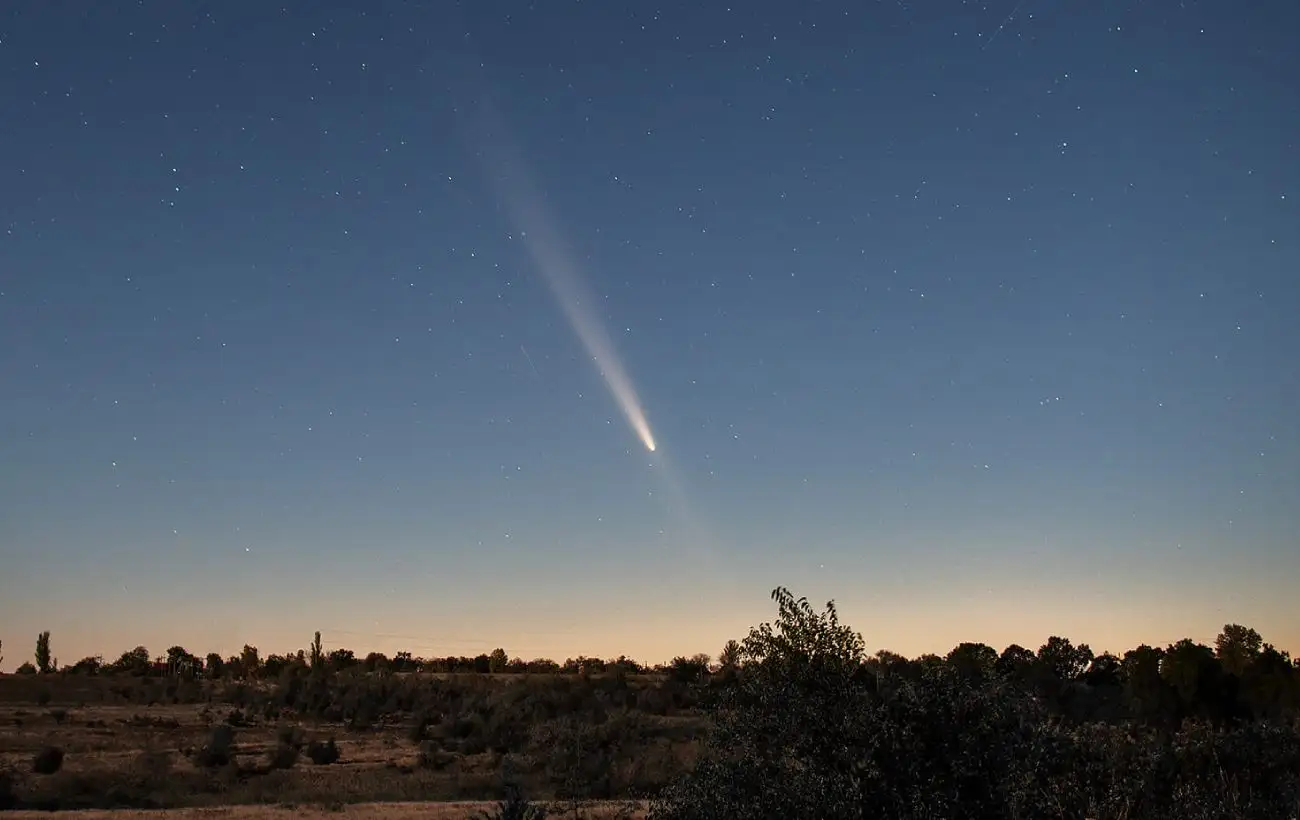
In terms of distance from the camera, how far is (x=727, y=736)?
2047 cm

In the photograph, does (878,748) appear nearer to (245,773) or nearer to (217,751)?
(245,773)

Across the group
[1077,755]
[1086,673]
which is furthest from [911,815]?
[1086,673]

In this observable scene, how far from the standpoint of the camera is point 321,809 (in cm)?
3909

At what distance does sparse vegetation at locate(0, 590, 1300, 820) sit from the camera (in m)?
18.6

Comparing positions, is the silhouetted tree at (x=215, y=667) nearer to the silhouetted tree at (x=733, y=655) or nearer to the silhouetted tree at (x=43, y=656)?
the silhouetted tree at (x=43, y=656)

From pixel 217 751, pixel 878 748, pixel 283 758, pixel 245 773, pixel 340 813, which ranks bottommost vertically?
pixel 340 813

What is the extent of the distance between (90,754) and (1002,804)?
153 ft

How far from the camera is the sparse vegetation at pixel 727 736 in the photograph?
18625 mm

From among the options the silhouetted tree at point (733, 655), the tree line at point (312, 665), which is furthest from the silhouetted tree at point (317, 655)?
the silhouetted tree at point (733, 655)

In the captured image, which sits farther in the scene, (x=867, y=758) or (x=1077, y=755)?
(x=1077, y=755)

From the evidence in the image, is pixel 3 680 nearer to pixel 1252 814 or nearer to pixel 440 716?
pixel 440 716

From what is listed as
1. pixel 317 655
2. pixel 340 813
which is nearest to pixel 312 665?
pixel 317 655

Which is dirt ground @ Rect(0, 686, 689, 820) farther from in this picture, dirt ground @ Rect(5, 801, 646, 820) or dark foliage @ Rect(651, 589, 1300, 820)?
dark foliage @ Rect(651, 589, 1300, 820)

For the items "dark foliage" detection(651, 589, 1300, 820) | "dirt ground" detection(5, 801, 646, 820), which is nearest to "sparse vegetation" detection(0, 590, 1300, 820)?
"dark foliage" detection(651, 589, 1300, 820)
